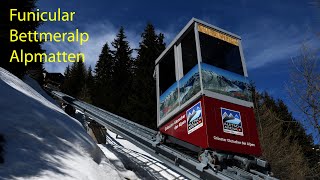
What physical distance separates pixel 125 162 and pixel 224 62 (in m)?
3.70

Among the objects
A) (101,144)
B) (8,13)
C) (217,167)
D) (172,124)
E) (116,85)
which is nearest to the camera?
(217,167)

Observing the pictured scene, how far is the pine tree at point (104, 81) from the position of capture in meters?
30.4

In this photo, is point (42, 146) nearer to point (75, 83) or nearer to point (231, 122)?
point (231, 122)

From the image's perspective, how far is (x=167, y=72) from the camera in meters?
9.57

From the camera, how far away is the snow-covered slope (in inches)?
209

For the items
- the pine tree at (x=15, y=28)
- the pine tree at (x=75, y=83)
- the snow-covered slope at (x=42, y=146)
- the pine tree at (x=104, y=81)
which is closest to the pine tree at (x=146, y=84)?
the pine tree at (x=104, y=81)

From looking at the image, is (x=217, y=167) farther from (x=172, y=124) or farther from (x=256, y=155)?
(x=172, y=124)

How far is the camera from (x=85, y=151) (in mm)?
6859

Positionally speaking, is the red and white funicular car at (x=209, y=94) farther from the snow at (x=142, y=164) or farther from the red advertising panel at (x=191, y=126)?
the snow at (x=142, y=164)

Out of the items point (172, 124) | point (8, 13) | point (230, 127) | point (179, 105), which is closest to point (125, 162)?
point (172, 124)

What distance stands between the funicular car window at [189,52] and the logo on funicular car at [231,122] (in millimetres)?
1316

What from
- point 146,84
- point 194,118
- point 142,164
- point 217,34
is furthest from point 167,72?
point 146,84

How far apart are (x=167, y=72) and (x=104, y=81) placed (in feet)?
91.2

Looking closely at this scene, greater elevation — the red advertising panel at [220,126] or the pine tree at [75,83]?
the pine tree at [75,83]
